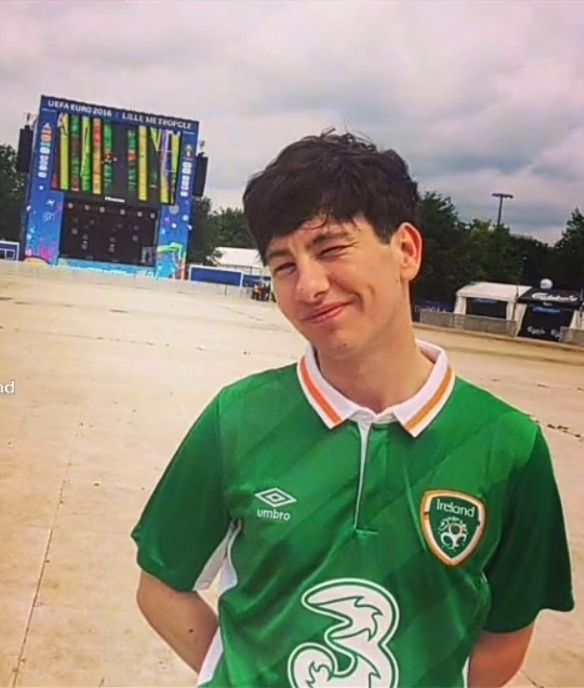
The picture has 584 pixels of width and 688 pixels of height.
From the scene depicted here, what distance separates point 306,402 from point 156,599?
228mm

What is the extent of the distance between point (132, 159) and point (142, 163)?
1.29ft

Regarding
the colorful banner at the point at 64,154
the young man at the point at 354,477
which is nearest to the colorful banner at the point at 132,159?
the colorful banner at the point at 64,154

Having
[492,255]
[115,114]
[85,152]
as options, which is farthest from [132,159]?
[492,255]

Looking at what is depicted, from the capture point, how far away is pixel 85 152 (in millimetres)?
5156

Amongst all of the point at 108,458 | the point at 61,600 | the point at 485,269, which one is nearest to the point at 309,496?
the point at 61,600

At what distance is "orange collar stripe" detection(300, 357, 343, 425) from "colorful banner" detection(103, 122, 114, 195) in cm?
491

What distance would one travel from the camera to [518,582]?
691mm

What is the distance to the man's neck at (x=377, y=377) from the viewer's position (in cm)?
67

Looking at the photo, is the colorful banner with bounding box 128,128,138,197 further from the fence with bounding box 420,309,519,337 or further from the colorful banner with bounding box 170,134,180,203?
the fence with bounding box 420,309,519,337

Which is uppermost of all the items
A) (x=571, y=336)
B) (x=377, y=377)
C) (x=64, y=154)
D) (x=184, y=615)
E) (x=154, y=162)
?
(x=154, y=162)

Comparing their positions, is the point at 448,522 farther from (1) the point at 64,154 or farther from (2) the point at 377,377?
(1) the point at 64,154

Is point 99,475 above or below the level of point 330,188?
below

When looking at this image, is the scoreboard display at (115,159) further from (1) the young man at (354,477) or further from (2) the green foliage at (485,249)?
(1) the young man at (354,477)

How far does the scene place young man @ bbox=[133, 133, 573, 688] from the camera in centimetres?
64
